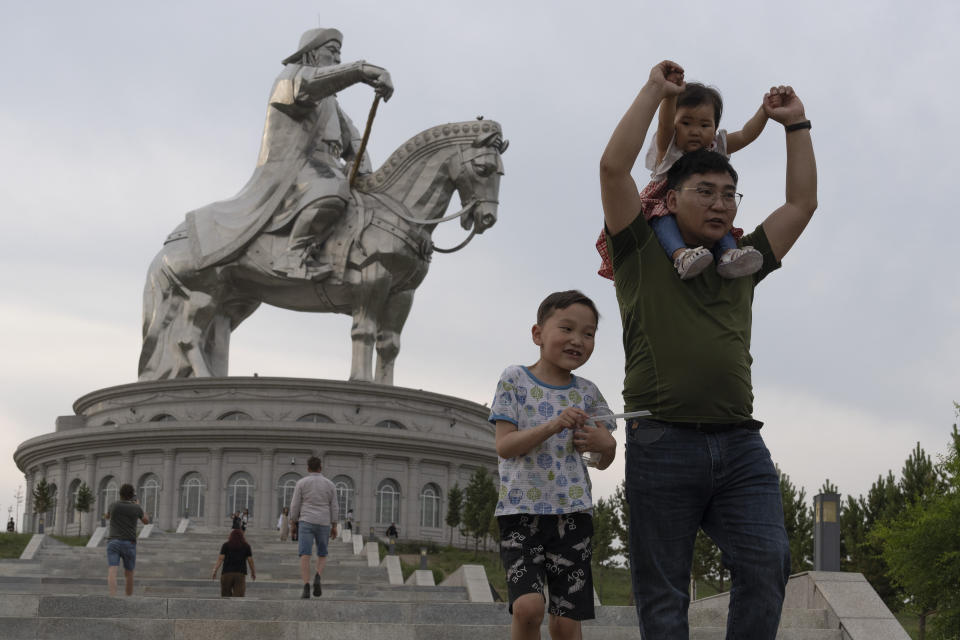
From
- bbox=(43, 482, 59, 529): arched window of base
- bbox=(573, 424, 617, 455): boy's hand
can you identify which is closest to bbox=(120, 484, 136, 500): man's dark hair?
bbox=(573, 424, 617, 455): boy's hand

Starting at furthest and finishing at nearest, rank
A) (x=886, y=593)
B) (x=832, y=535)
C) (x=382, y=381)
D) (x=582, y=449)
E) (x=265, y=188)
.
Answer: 1. (x=382, y=381)
2. (x=265, y=188)
3. (x=886, y=593)
4. (x=832, y=535)
5. (x=582, y=449)

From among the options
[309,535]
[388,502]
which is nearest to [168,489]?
[388,502]

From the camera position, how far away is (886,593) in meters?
25.2

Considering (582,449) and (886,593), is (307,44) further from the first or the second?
(582,449)

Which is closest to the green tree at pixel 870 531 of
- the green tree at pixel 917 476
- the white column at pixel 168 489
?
the green tree at pixel 917 476

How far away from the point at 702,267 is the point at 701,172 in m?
0.42

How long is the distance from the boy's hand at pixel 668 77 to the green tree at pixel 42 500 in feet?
127

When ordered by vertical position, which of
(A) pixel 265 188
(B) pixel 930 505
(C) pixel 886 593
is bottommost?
(C) pixel 886 593

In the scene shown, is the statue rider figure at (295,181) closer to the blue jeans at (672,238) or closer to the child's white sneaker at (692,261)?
the blue jeans at (672,238)

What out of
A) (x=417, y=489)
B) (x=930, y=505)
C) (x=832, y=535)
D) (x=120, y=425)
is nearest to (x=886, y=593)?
(x=930, y=505)

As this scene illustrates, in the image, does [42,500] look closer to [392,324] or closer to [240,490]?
[240,490]

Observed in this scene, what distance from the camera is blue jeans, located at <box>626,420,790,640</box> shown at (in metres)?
4.14

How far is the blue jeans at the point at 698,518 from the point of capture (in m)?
4.14

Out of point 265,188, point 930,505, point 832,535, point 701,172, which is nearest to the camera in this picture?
point 701,172
